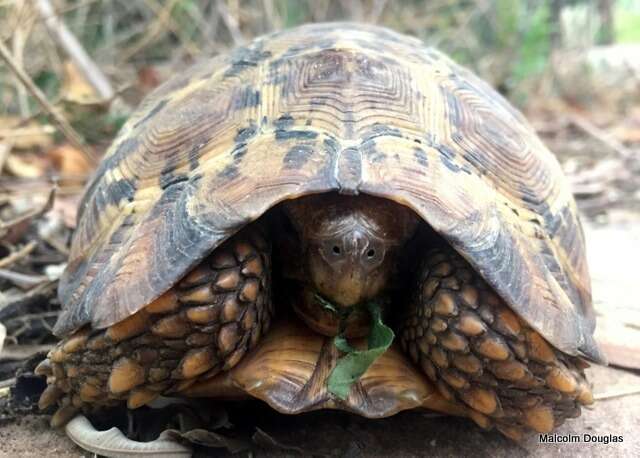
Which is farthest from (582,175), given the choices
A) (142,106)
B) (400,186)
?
(400,186)

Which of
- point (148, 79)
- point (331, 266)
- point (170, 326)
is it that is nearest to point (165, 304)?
point (170, 326)

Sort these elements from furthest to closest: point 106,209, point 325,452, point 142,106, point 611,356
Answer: point 142,106 < point 611,356 < point 106,209 < point 325,452

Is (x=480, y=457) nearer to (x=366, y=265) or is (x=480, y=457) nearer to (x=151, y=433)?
(x=366, y=265)

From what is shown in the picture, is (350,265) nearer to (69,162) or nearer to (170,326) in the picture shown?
(170,326)

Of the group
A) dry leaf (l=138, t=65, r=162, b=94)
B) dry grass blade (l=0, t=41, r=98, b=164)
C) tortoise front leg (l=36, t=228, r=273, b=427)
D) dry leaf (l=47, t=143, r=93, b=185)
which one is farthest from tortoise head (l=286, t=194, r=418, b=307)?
dry leaf (l=138, t=65, r=162, b=94)

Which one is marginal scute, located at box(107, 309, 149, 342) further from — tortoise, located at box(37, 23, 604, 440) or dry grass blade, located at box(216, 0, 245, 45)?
dry grass blade, located at box(216, 0, 245, 45)
